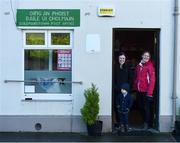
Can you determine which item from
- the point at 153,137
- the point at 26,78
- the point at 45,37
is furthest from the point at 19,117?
the point at 153,137

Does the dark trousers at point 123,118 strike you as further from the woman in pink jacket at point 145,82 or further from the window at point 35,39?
the window at point 35,39

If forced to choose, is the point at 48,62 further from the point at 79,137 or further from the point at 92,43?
the point at 79,137

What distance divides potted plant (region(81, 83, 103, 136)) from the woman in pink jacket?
111cm

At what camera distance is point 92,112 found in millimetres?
12797

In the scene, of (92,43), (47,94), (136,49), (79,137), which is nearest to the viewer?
(79,137)

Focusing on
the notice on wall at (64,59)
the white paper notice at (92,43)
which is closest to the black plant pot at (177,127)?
the white paper notice at (92,43)

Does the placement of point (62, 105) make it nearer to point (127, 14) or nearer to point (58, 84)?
point (58, 84)

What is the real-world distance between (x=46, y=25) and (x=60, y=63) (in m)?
0.99

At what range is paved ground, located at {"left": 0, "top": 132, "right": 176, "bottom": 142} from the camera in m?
12.6

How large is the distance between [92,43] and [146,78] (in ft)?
4.96

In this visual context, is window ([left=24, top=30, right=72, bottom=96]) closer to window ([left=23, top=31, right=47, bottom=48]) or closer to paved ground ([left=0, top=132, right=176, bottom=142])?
window ([left=23, top=31, right=47, bottom=48])

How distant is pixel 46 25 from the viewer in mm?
13242

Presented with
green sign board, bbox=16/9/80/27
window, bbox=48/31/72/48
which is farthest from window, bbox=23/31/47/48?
green sign board, bbox=16/9/80/27

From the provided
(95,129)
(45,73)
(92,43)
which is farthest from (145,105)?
(45,73)
